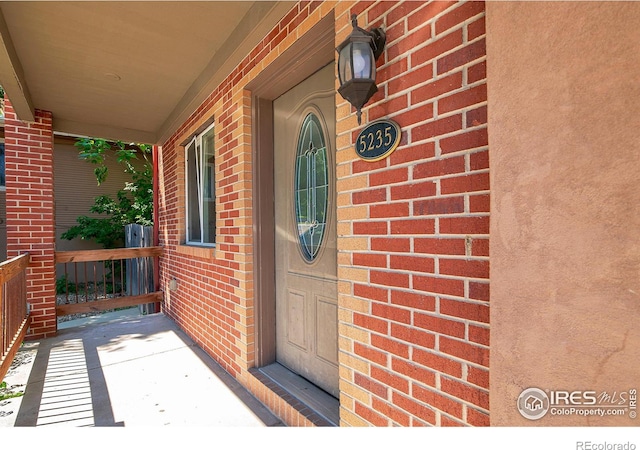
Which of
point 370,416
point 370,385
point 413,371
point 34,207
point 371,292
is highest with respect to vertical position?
point 34,207

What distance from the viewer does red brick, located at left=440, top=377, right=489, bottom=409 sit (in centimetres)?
110

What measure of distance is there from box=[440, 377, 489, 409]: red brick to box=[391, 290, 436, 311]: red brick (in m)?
0.27

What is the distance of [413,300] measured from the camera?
1324 mm

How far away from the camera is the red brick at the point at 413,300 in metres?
1.26

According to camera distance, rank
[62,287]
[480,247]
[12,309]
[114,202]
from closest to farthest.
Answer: [480,247], [12,309], [62,287], [114,202]

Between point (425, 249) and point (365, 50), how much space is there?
877mm

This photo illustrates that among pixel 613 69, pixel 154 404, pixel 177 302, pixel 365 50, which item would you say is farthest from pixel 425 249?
pixel 177 302

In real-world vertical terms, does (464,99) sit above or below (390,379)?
above

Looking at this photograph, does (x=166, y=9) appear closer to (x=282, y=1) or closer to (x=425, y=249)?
(x=282, y=1)

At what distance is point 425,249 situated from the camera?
50.2 inches

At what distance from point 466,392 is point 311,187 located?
1570mm

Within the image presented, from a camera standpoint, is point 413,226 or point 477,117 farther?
point 413,226

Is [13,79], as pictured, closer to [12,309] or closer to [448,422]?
[12,309]

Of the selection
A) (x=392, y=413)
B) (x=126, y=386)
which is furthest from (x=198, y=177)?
(x=392, y=413)
